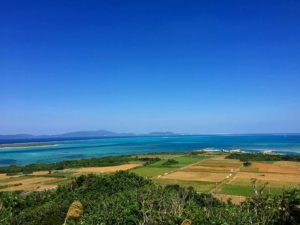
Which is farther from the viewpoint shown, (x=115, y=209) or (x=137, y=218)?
(x=115, y=209)

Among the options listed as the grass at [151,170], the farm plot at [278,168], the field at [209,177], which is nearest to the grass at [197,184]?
the field at [209,177]

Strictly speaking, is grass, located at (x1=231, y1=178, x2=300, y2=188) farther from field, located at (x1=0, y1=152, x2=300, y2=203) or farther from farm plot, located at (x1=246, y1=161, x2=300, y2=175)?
farm plot, located at (x1=246, y1=161, x2=300, y2=175)

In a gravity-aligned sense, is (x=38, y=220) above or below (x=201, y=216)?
below

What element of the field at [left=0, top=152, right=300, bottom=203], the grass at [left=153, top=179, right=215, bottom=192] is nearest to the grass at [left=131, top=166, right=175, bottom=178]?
the field at [left=0, top=152, right=300, bottom=203]

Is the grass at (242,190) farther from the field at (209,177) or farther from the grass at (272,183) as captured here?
the grass at (272,183)

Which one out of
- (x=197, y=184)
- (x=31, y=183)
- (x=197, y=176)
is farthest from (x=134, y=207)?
(x=197, y=176)

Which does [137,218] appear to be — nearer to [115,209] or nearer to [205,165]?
[115,209]

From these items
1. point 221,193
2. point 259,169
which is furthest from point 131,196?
point 259,169
